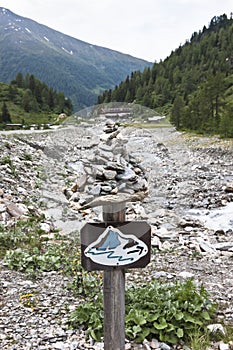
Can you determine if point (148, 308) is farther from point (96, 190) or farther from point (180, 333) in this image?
point (96, 190)

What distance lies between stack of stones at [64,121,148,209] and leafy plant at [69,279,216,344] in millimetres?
2254

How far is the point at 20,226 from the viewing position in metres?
7.07

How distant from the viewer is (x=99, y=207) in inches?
92.0

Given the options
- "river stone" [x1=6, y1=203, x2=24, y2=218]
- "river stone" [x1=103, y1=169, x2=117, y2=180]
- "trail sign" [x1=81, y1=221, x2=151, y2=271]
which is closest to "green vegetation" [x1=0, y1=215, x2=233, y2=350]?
"trail sign" [x1=81, y1=221, x2=151, y2=271]

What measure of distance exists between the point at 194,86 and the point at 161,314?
8087 centimetres

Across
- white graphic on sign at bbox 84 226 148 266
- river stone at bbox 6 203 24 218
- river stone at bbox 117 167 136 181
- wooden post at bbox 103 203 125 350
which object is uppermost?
river stone at bbox 117 167 136 181

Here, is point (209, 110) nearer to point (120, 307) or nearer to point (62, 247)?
point (62, 247)

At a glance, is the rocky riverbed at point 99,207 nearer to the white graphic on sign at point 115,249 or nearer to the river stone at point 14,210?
the river stone at point 14,210

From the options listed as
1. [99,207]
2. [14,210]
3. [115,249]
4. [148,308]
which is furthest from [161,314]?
[14,210]

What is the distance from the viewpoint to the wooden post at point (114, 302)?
254cm

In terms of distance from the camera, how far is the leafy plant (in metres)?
3.73

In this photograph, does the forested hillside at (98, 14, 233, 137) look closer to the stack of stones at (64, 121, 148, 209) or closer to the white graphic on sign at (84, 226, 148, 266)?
the stack of stones at (64, 121, 148, 209)

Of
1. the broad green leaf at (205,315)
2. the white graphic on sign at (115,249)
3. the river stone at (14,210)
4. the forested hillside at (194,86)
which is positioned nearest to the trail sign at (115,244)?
the white graphic on sign at (115,249)

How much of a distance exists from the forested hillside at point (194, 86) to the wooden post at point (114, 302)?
136 cm
